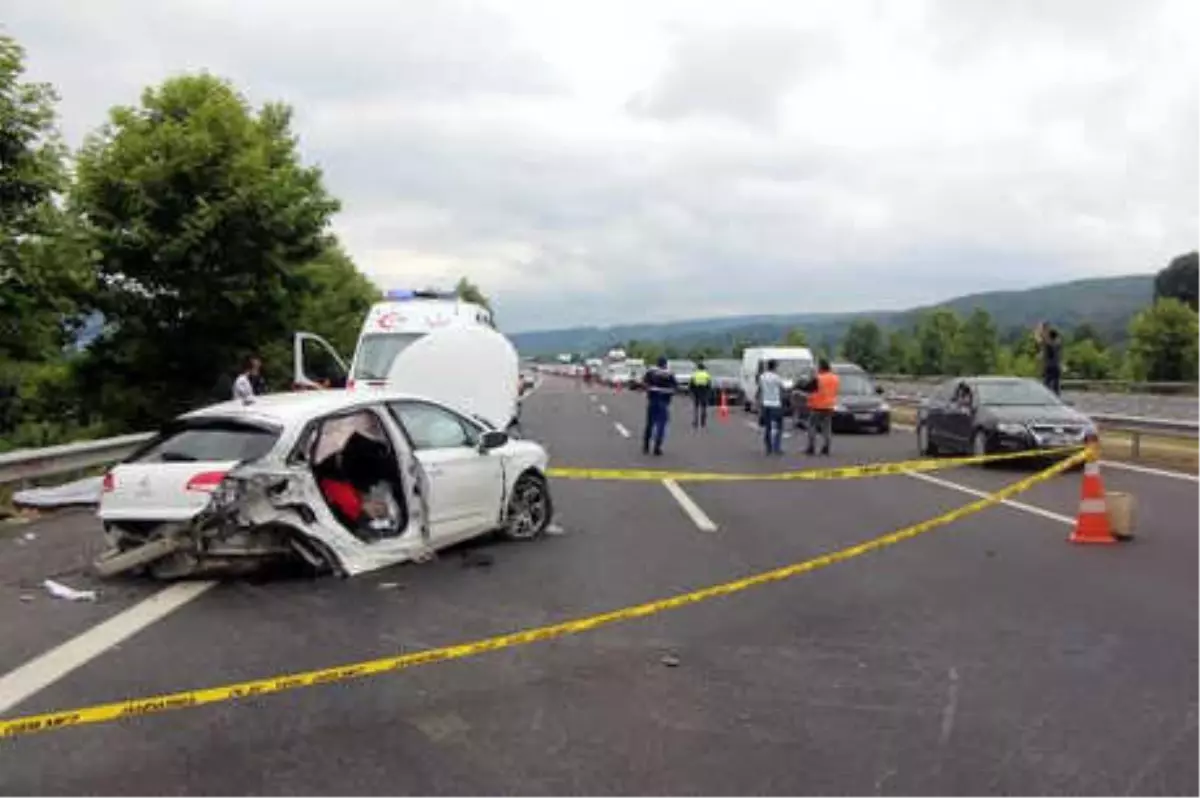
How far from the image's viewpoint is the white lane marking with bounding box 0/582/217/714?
6043 mm

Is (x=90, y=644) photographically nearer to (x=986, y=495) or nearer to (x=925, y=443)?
(x=986, y=495)

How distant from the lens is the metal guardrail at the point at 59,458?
512 inches

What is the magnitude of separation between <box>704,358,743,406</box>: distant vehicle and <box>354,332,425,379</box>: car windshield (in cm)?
2346

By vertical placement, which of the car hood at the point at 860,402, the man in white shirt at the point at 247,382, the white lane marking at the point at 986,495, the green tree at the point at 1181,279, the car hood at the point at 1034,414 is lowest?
the white lane marking at the point at 986,495

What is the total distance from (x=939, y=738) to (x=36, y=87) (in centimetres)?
1464

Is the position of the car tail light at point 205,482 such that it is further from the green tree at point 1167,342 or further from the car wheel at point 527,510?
the green tree at point 1167,342

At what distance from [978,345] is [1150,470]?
202ft

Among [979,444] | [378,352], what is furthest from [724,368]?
[979,444]

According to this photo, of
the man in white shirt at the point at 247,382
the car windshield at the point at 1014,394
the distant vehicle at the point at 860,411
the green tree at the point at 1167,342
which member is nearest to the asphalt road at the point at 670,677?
the man in white shirt at the point at 247,382

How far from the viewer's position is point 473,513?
1012 centimetres

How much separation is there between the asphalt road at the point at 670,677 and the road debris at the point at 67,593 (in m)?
0.10

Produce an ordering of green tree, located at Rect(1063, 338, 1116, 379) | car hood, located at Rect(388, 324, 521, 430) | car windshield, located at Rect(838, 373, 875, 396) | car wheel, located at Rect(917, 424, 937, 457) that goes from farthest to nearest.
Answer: green tree, located at Rect(1063, 338, 1116, 379) < car windshield, located at Rect(838, 373, 875, 396) < car wheel, located at Rect(917, 424, 937, 457) < car hood, located at Rect(388, 324, 521, 430)

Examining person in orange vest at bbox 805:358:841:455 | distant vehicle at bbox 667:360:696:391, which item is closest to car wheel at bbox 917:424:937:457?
person in orange vest at bbox 805:358:841:455

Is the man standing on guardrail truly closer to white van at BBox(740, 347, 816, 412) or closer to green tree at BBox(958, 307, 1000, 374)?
white van at BBox(740, 347, 816, 412)
